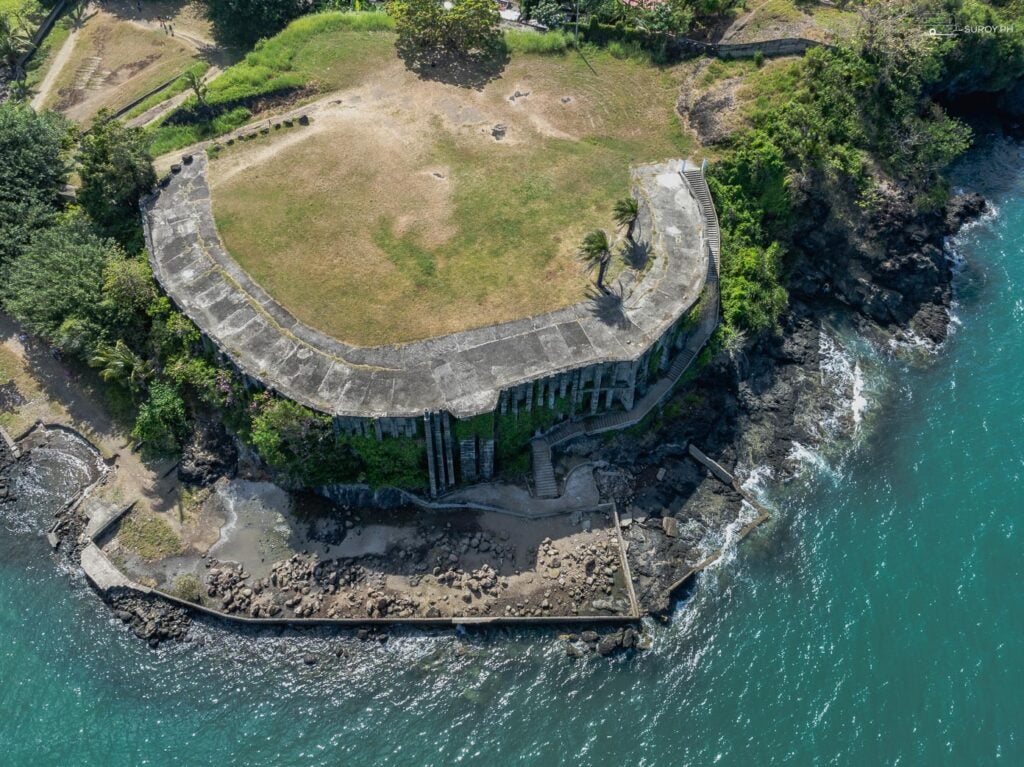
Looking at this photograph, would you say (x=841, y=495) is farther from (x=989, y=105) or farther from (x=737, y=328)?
(x=989, y=105)

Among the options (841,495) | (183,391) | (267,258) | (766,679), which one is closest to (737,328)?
(841,495)

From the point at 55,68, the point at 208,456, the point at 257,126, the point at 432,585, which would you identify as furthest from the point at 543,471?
the point at 55,68

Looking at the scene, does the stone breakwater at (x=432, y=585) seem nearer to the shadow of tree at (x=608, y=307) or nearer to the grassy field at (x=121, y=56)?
the shadow of tree at (x=608, y=307)

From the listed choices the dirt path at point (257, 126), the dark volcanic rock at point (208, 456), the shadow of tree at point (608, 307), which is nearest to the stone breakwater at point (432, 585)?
the dark volcanic rock at point (208, 456)

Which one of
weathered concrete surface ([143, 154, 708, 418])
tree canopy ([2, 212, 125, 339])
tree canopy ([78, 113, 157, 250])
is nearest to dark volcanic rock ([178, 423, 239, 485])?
A: weathered concrete surface ([143, 154, 708, 418])

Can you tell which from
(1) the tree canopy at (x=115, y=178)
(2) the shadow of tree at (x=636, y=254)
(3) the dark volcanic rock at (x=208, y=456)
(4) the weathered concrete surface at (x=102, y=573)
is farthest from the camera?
(1) the tree canopy at (x=115, y=178)

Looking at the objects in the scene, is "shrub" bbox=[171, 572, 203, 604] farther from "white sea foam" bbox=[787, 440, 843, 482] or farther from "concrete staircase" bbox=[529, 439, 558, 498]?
"white sea foam" bbox=[787, 440, 843, 482]
